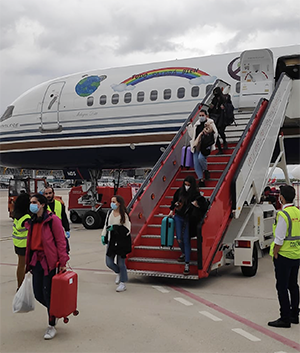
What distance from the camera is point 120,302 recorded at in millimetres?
6250

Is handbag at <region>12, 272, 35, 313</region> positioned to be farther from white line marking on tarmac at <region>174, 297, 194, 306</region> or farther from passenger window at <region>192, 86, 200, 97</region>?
passenger window at <region>192, 86, 200, 97</region>

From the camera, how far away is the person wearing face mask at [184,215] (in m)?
7.06

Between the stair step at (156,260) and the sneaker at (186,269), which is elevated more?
the stair step at (156,260)

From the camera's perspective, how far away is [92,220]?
1568 centimetres

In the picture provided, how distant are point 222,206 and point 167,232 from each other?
1.10 meters

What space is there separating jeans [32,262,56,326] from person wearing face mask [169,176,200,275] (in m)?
2.73

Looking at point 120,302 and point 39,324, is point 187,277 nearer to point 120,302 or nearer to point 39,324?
point 120,302

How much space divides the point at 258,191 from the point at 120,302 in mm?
3901

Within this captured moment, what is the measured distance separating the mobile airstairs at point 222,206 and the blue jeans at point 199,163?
295 mm

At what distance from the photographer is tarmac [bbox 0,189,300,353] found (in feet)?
14.9

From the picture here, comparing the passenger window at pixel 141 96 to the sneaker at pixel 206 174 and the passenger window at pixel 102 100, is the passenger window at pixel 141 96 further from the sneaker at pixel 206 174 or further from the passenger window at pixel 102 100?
the sneaker at pixel 206 174

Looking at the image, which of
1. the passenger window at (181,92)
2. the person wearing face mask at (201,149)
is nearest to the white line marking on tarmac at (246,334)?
the person wearing face mask at (201,149)

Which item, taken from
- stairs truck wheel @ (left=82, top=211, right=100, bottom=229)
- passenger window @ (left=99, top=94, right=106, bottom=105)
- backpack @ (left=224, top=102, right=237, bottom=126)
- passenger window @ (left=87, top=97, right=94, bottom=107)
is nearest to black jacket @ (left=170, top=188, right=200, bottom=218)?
Result: backpack @ (left=224, top=102, right=237, bottom=126)

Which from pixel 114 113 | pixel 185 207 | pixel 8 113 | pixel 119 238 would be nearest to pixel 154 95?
pixel 114 113
